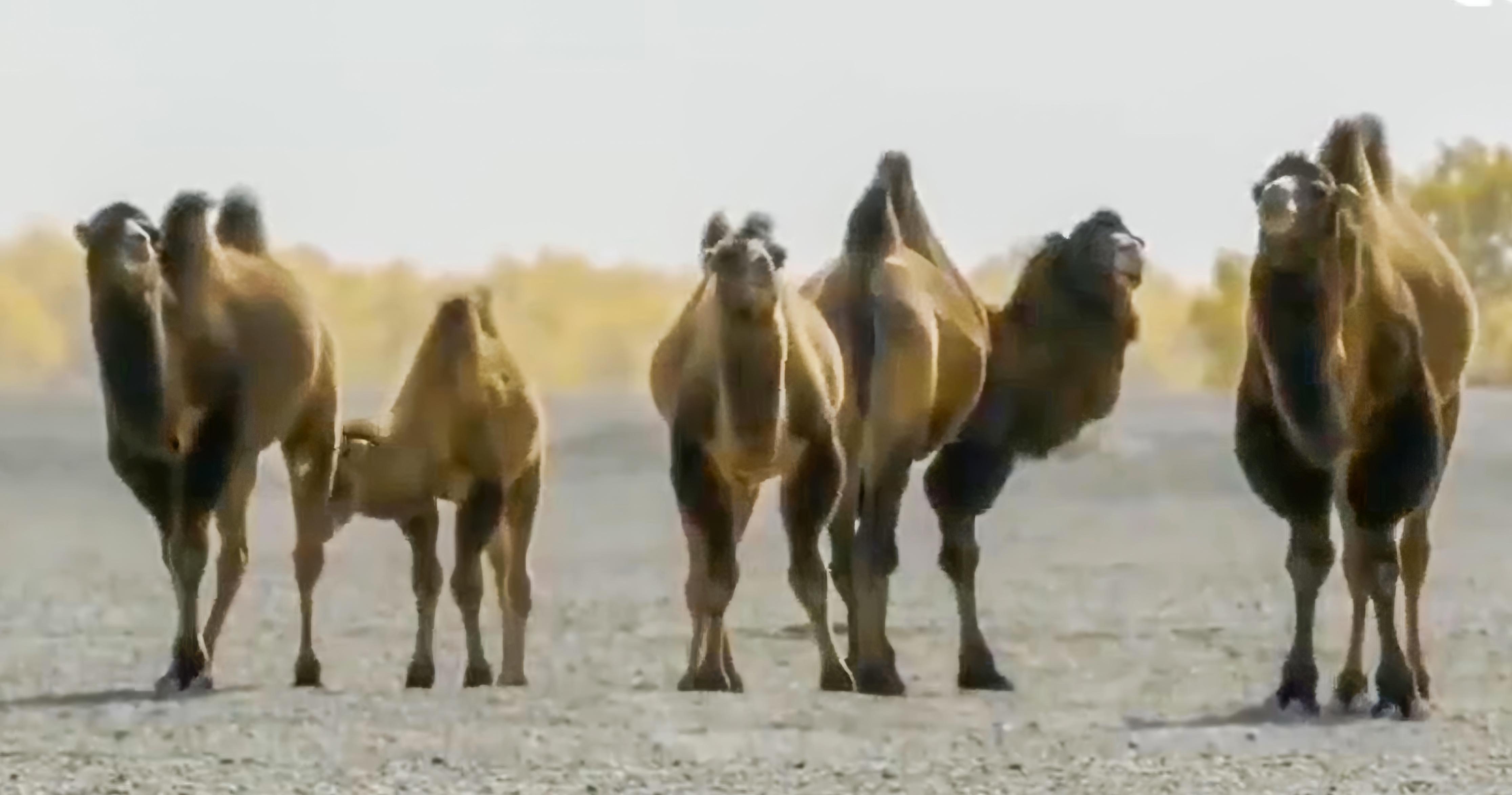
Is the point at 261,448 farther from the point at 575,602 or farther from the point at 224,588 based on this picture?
the point at 575,602

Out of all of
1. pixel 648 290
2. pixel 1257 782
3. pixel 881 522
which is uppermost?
pixel 648 290

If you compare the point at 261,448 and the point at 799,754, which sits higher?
the point at 261,448

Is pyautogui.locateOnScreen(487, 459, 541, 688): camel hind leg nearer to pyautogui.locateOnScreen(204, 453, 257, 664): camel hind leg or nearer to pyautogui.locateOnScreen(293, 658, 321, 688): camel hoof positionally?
pyautogui.locateOnScreen(293, 658, 321, 688): camel hoof

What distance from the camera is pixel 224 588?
462 centimetres

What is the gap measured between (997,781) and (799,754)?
309 mm

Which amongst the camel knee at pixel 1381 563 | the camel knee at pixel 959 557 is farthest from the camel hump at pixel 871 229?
the camel knee at pixel 1381 563

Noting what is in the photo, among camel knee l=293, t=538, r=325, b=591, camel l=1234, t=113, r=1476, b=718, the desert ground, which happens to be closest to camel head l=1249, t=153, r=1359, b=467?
camel l=1234, t=113, r=1476, b=718

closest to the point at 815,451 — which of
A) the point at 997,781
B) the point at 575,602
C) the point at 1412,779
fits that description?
the point at 997,781

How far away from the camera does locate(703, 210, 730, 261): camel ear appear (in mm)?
4555

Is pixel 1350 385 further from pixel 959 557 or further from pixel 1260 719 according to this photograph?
pixel 959 557

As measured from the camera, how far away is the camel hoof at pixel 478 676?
4.67m

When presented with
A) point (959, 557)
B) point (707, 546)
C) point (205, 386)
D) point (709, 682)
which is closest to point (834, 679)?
point (709, 682)

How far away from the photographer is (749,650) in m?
5.13

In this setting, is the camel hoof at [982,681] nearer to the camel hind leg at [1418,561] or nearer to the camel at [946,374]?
the camel at [946,374]
